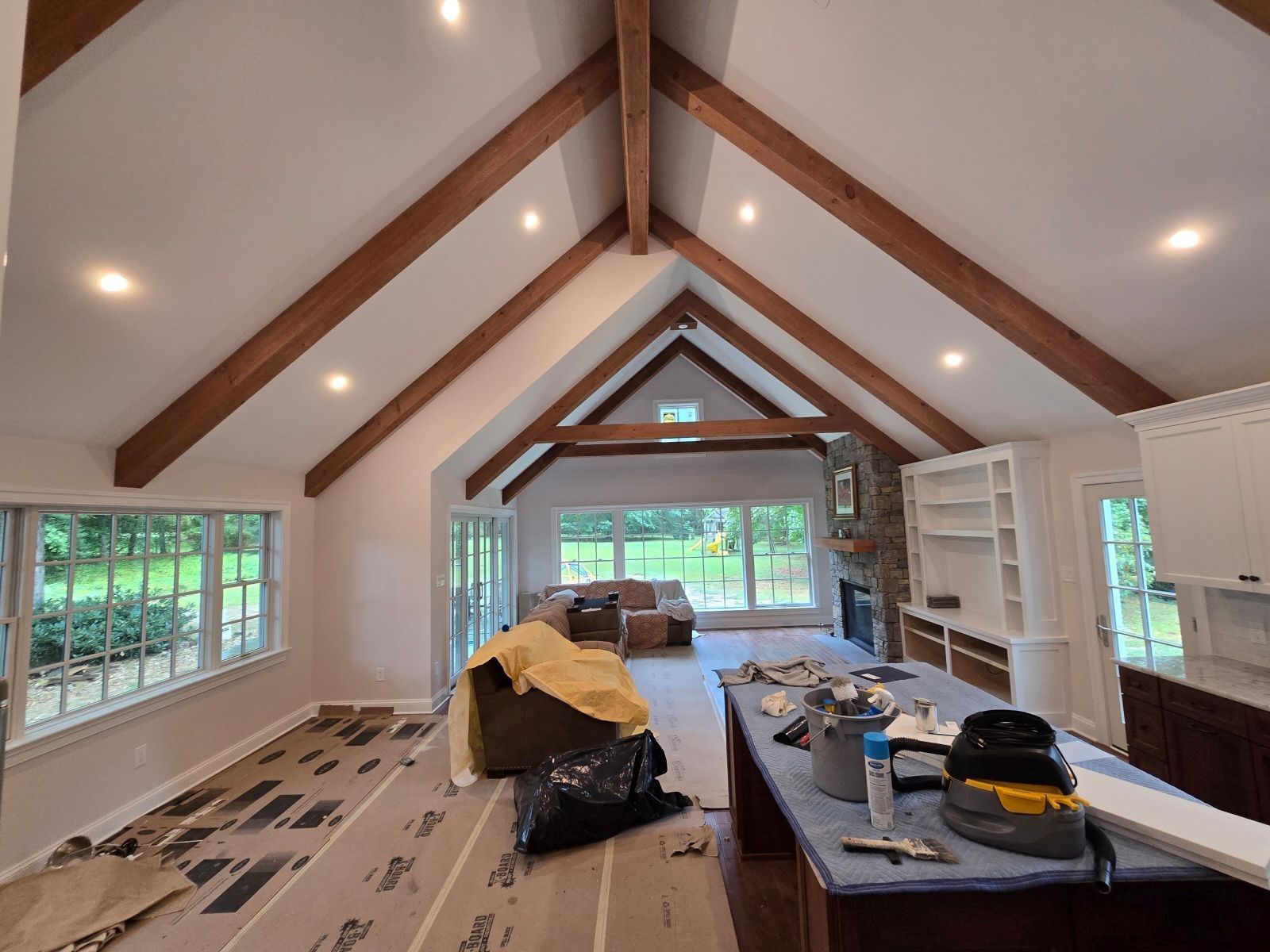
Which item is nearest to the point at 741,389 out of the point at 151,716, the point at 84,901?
the point at 151,716

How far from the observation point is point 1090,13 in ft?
5.77

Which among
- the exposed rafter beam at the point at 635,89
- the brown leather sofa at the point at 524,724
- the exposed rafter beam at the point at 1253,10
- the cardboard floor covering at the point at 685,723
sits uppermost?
the exposed rafter beam at the point at 635,89

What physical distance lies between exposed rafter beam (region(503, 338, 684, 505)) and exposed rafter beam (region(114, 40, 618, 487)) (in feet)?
14.2

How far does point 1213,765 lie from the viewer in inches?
95.2

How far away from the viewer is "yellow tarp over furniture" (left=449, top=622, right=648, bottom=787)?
327 centimetres

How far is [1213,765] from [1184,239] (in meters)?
2.31

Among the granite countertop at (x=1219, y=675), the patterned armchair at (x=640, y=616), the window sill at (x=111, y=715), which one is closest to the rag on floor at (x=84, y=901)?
the window sill at (x=111, y=715)

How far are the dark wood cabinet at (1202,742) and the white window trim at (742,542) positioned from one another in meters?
5.06

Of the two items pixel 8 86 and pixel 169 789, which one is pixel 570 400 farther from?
pixel 8 86

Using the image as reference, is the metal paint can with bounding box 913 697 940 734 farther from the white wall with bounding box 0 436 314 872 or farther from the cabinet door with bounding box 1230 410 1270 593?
the white wall with bounding box 0 436 314 872

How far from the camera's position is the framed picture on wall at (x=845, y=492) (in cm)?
638

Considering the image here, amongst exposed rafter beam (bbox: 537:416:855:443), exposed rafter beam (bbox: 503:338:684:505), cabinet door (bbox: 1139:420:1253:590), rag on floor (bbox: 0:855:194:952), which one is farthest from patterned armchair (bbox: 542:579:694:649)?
cabinet door (bbox: 1139:420:1253:590)

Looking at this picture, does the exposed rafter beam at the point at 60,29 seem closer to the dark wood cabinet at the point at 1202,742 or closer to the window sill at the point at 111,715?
the window sill at the point at 111,715

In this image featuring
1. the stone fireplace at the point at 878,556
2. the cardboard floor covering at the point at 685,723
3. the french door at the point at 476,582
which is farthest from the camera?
the stone fireplace at the point at 878,556
